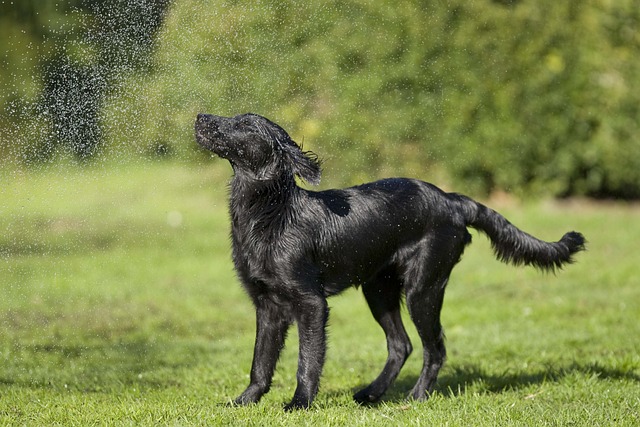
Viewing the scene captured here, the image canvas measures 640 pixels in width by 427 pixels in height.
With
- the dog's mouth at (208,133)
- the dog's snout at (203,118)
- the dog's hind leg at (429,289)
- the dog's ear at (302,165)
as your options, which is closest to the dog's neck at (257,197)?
the dog's ear at (302,165)

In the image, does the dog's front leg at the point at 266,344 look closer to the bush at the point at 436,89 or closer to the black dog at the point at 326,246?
the black dog at the point at 326,246

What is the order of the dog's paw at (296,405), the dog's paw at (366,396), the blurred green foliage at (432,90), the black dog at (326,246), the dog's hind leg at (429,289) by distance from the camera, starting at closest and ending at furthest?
1. the dog's paw at (296,405)
2. the black dog at (326,246)
3. the dog's paw at (366,396)
4. the dog's hind leg at (429,289)
5. the blurred green foliage at (432,90)

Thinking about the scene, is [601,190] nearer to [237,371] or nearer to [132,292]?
[132,292]

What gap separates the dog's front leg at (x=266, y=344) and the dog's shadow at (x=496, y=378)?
0.72m

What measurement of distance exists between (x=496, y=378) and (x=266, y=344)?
1.66m

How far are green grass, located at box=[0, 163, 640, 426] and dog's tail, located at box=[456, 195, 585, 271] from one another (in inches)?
29.2

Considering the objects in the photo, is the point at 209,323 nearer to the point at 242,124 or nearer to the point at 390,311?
the point at 390,311

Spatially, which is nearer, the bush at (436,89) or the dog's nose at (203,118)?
the dog's nose at (203,118)

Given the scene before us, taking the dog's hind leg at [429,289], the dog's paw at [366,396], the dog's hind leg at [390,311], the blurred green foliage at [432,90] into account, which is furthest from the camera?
the blurred green foliage at [432,90]

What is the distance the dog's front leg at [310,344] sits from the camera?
15.4 feet

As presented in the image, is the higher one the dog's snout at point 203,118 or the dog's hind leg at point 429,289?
the dog's snout at point 203,118

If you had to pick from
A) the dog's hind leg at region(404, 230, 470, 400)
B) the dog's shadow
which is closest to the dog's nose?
the dog's hind leg at region(404, 230, 470, 400)

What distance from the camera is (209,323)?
840cm

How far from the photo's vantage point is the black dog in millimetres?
4688
